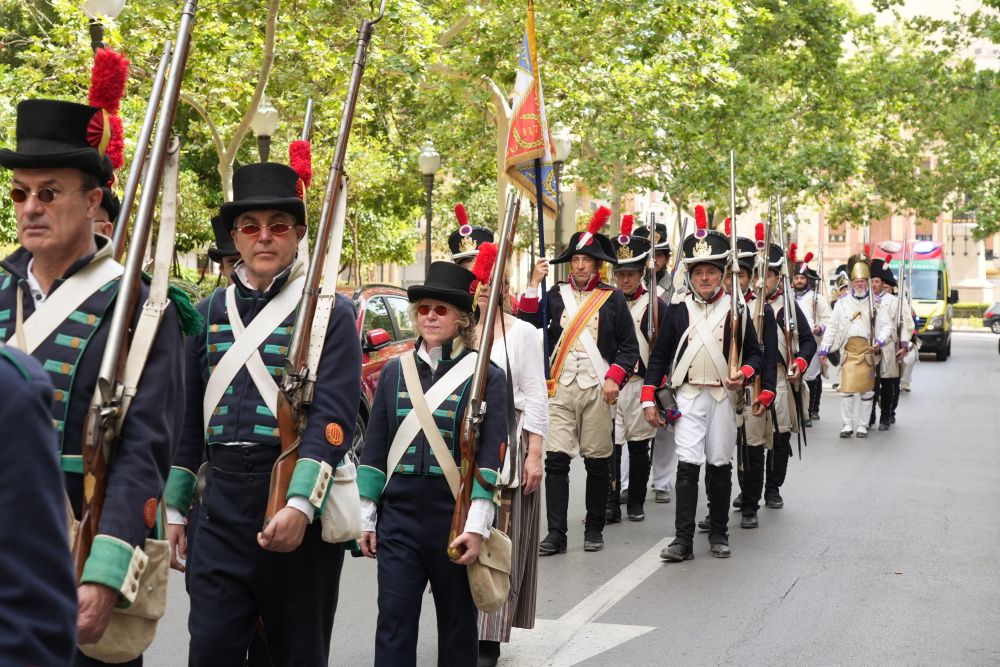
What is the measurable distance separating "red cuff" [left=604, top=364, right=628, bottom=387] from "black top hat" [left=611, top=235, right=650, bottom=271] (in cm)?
179

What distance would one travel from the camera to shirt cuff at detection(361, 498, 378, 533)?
493cm

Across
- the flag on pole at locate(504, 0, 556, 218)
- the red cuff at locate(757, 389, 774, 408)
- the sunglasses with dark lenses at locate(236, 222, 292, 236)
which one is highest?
the flag on pole at locate(504, 0, 556, 218)

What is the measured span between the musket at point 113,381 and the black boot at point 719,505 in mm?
5938

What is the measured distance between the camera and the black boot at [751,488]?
9727 mm

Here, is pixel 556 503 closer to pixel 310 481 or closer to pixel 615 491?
pixel 615 491

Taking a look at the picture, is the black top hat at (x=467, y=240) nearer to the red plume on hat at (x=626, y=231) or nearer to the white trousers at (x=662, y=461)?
the red plume on hat at (x=626, y=231)

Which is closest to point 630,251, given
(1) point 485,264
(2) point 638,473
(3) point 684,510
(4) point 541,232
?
(2) point 638,473

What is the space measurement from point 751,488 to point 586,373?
70.1 inches

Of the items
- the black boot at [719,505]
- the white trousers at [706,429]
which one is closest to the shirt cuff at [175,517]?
the white trousers at [706,429]

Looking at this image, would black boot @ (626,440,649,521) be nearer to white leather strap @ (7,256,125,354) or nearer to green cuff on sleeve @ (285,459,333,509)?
green cuff on sleeve @ (285,459,333,509)

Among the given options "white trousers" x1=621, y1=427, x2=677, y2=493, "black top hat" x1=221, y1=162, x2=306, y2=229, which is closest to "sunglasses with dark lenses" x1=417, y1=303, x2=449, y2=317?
"black top hat" x1=221, y1=162, x2=306, y2=229

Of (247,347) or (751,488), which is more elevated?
(247,347)

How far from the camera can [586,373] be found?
897cm

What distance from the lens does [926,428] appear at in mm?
17172
